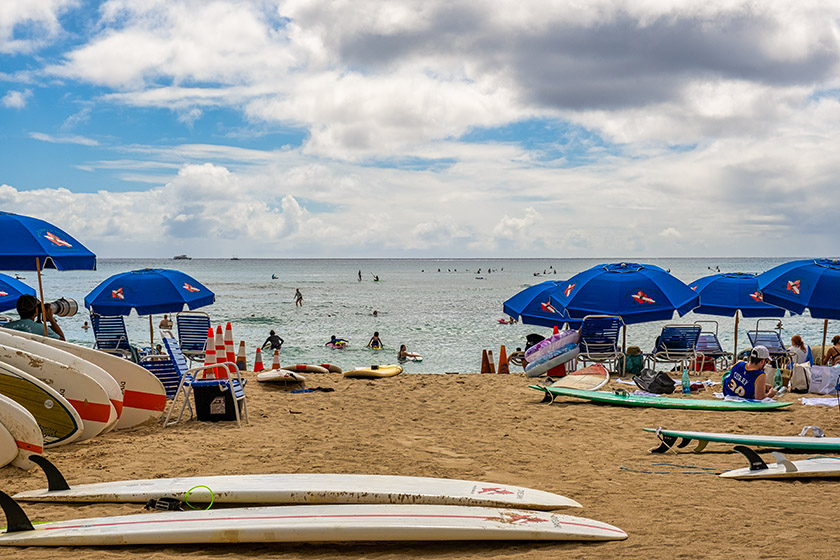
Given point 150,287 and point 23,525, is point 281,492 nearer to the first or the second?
point 23,525

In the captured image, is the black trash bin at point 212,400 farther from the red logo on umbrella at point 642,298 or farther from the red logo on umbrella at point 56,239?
the red logo on umbrella at point 642,298

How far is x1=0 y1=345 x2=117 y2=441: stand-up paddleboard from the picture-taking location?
691 centimetres

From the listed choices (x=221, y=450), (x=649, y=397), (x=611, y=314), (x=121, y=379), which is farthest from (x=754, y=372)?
(x=121, y=379)

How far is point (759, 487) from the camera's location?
5.34 meters

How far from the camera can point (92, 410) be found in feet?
23.2

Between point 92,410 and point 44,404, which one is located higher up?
point 44,404

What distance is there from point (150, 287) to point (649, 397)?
870 centimetres

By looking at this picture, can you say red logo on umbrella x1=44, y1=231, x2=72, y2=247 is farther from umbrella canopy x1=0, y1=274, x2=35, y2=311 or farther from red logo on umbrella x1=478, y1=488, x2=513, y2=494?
red logo on umbrella x1=478, y1=488, x2=513, y2=494

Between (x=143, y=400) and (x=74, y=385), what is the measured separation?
108cm

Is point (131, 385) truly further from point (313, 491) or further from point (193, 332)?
point (193, 332)

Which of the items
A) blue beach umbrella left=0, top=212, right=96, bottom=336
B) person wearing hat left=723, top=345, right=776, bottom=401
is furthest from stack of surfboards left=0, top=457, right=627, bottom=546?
person wearing hat left=723, top=345, right=776, bottom=401

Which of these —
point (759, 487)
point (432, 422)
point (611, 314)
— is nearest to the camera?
point (759, 487)

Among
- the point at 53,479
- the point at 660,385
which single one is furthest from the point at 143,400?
the point at 660,385

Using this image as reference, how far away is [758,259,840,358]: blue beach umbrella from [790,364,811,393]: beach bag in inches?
32.8
